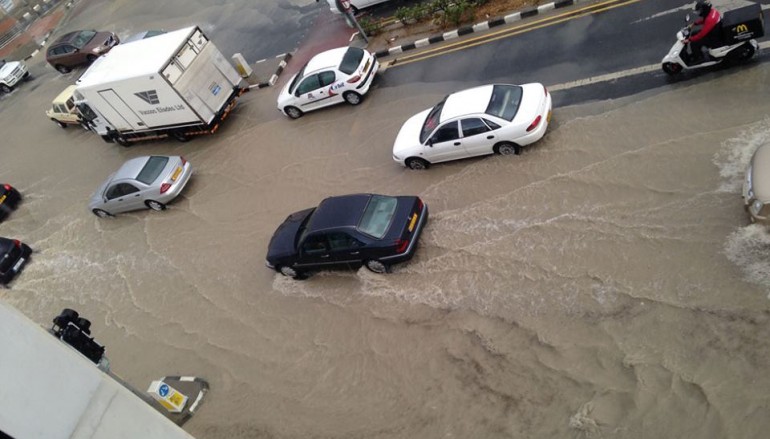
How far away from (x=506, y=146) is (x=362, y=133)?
4.38m

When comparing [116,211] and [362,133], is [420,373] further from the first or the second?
[116,211]

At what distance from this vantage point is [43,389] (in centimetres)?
534

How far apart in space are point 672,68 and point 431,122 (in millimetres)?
5171

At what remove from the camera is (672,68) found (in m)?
11.1

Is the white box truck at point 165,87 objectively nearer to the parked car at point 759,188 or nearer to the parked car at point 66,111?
the parked car at point 66,111

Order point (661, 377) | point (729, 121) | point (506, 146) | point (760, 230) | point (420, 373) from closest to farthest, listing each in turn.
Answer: point (661, 377) → point (760, 230) → point (420, 373) → point (729, 121) → point (506, 146)

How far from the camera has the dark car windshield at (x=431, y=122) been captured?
11.7 metres

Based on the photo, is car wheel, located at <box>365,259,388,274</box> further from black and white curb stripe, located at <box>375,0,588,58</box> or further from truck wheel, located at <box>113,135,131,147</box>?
truck wheel, located at <box>113,135,131,147</box>

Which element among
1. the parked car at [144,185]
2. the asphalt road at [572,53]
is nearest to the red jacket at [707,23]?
the asphalt road at [572,53]

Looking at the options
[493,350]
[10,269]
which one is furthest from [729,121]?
[10,269]

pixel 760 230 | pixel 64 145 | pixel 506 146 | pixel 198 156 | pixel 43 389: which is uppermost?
pixel 43 389

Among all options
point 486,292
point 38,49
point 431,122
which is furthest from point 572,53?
point 38,49

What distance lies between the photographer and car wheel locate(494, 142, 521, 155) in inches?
444

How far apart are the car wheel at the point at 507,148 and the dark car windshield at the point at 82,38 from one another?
20.6m
